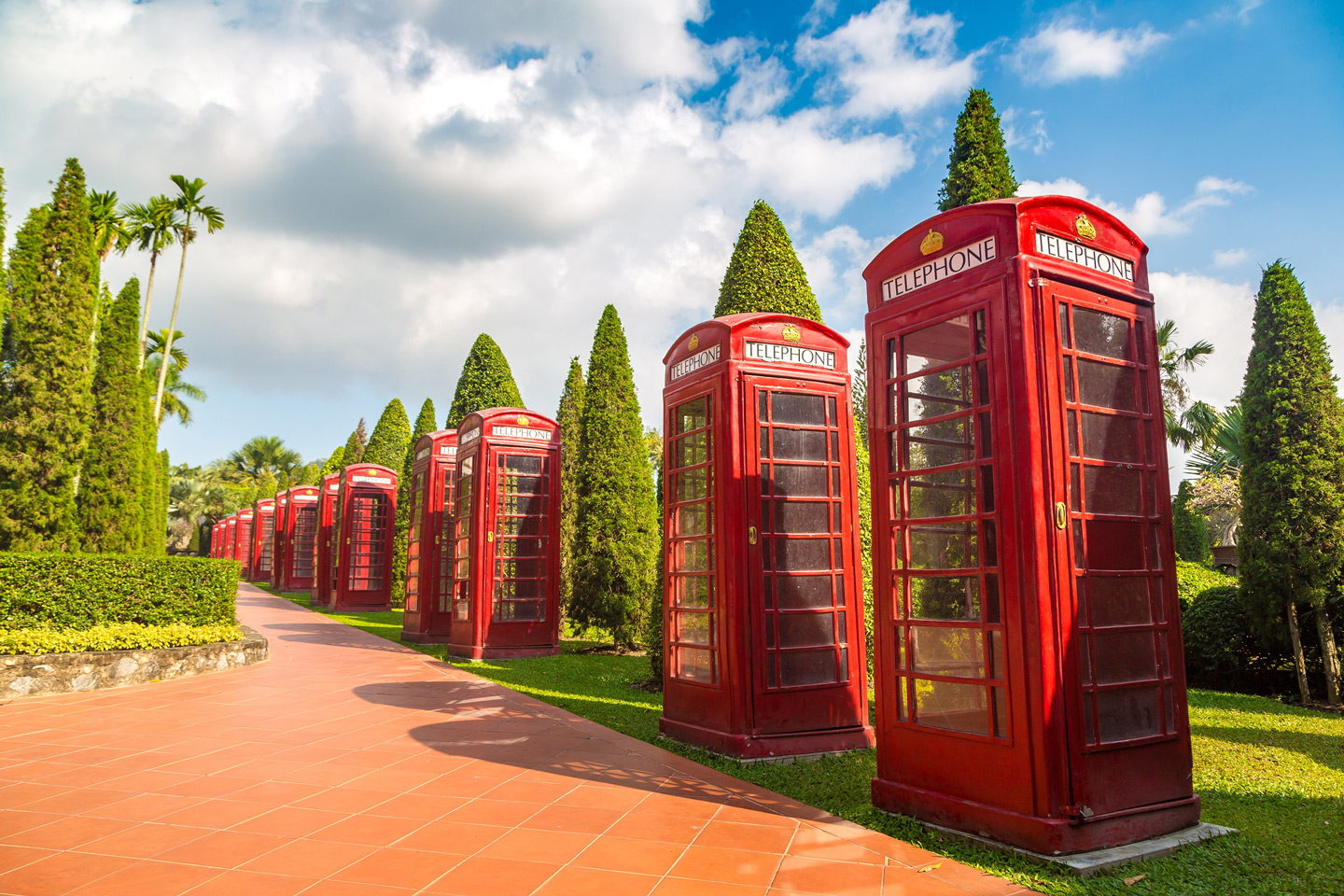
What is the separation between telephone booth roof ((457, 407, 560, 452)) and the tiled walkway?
524 centimetres

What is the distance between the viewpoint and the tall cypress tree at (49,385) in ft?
40.2

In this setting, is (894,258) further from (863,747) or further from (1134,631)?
(863,747)

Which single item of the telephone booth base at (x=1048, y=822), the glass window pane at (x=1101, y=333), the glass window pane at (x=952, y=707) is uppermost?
the glass window pane at (x=1101, y=333)

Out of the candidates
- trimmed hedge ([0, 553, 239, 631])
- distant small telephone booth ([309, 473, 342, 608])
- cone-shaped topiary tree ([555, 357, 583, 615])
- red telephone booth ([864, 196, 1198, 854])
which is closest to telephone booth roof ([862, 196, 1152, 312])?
red telephone booth ([864, 196, 1198, 854])

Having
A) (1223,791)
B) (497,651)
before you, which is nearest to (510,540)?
(497,651)

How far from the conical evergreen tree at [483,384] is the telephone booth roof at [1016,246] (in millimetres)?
15324

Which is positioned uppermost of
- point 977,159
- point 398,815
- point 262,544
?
point 977,159

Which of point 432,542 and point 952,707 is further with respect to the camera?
point 432,542

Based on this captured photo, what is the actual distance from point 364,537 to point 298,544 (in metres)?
12.2

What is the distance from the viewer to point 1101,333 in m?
4.33

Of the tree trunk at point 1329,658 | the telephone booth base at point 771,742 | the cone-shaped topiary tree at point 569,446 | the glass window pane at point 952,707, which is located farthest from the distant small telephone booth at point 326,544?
the tree trunk at point 1329,658

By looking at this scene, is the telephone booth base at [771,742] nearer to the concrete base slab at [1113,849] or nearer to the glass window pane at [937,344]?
the concrete base slab at [1113,849]

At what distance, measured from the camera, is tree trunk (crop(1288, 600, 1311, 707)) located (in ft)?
26.7

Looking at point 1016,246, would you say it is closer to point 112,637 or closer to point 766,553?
point 766,553
